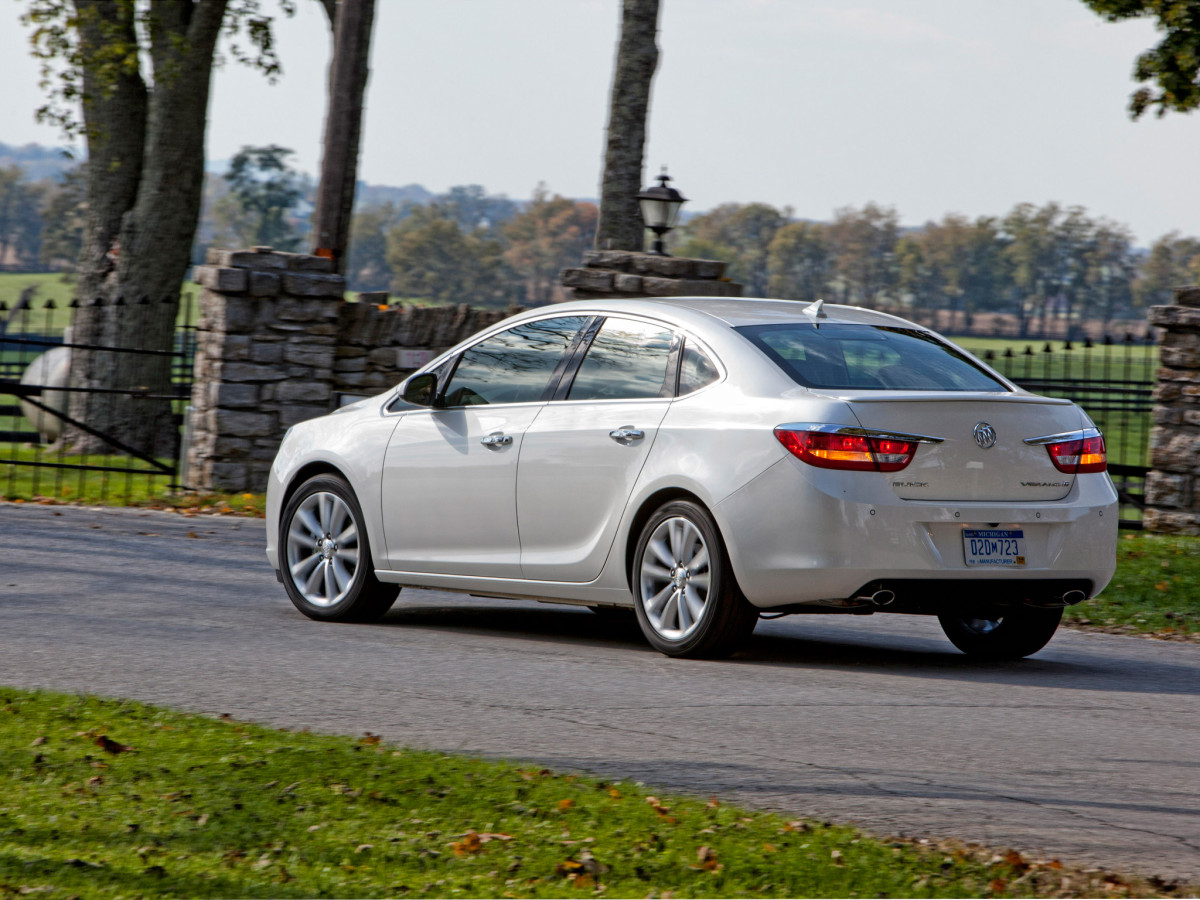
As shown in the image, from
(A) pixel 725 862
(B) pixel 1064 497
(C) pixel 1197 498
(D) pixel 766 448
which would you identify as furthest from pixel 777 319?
(C) pixel 1197 498

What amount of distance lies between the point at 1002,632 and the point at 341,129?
10683 millimetres

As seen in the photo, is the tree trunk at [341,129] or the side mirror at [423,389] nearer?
the side mirror at [423,389]

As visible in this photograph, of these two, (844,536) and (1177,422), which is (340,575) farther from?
(1177,422)

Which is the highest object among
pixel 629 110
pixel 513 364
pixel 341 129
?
pixel 629 110

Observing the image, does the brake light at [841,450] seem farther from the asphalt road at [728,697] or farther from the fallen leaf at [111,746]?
the fallen leaf at [111,746]

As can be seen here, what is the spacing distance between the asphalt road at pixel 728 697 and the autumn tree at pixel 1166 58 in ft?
26.1

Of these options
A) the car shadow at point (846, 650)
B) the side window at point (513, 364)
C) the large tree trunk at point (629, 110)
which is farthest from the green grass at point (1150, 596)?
the large tree trunk at point (629, 110)

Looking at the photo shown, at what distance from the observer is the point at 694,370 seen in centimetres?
756

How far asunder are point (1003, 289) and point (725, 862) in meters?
120

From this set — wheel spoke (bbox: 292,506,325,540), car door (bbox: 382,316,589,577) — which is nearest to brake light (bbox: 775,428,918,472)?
car door (bbox: 382,316,589,577)

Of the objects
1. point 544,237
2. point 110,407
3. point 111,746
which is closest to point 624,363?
point 111,746

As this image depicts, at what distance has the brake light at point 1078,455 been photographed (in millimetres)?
7277

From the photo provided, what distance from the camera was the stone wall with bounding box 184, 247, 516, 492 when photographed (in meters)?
15.0

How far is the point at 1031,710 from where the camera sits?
652 cm
